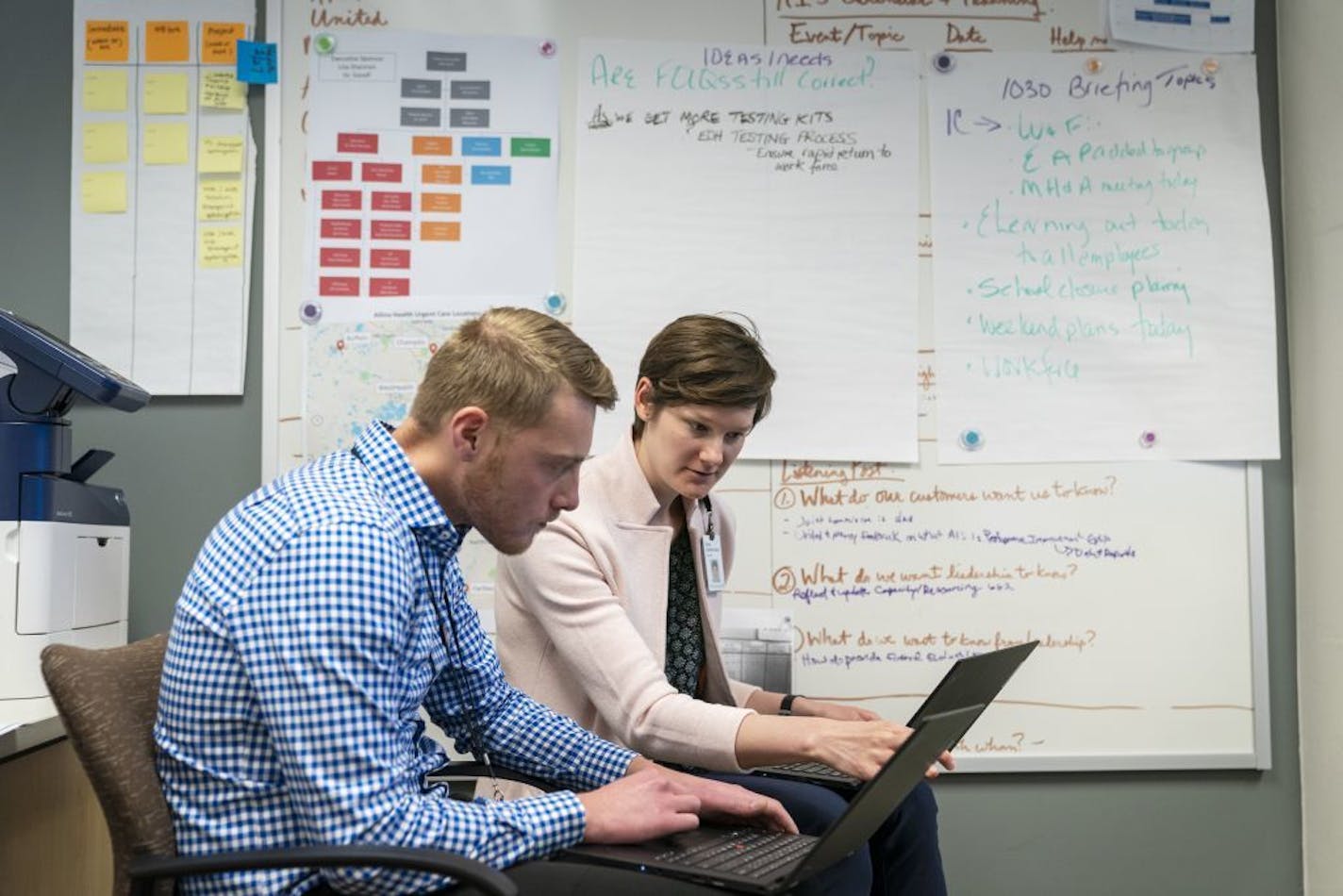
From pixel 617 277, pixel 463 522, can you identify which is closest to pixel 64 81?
pixel 617 277

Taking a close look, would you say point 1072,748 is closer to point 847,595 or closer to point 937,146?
point 847,595

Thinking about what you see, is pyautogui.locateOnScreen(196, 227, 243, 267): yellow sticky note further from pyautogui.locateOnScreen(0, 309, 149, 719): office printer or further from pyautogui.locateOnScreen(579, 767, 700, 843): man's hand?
pyautogui.locateOnScreen(579, 767, 700, 843): man's hand

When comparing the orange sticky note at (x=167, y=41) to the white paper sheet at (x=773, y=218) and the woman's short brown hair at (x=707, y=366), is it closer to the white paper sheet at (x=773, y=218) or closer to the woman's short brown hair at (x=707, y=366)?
the white paper sheet at (x=773, y=218)

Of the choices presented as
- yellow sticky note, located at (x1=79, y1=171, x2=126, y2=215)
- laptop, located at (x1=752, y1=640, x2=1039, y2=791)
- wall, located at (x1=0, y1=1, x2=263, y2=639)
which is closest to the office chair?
laptop, located at (x1=752, y1=640, x2=1039, y2=791)

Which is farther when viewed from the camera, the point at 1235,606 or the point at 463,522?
the point at 1235,606

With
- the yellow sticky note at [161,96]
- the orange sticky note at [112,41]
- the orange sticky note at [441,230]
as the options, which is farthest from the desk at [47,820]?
the orange sticky note at [112,41]

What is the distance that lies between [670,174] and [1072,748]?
1.45 metres

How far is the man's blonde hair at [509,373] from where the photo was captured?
1320mm

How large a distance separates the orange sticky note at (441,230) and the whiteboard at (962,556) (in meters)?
0.21

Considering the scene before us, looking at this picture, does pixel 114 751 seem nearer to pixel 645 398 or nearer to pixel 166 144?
pixel 645 398

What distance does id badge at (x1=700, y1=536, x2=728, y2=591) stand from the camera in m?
2.00

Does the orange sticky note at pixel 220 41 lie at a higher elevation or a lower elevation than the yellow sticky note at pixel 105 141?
higher

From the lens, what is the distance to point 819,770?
6.07 ft

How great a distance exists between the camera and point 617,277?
102 inches
